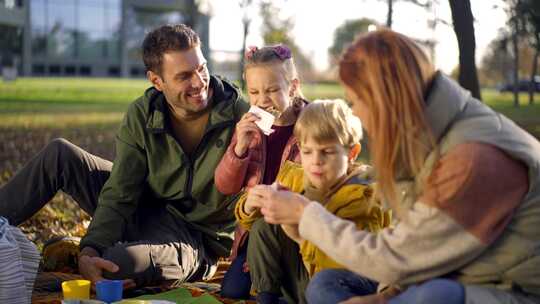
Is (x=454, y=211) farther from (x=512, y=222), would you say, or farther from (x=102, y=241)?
(x=102, y=241)

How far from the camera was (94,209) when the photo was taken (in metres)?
5.18

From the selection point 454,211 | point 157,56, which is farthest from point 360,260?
point 157,56

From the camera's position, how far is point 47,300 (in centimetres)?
427

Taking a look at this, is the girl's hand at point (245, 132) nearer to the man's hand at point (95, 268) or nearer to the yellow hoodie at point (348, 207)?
the yellow hoodie at point (348, 207)

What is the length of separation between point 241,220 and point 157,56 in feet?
4.41

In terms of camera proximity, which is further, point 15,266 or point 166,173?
point 166,173

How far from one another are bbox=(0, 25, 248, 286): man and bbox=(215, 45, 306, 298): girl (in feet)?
1.50

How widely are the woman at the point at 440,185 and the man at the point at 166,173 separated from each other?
78.0 inches

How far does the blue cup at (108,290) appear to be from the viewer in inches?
154

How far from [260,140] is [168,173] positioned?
0.83m

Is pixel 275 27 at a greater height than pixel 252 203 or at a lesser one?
greater

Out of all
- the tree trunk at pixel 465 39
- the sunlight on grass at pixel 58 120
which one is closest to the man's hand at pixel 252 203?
the tree trunk at pixel 465 39

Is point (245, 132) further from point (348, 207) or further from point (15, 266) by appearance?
point (15, 266)

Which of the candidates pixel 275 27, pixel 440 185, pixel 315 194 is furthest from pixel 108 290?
pixel 275 27
